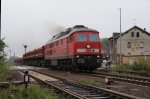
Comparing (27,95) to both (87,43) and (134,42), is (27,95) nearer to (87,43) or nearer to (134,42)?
(87,43)

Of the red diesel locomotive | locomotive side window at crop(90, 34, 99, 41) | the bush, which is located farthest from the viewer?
locomotive side window at crop(90, 34, 99, 41)


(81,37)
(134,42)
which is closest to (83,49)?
(81,37)

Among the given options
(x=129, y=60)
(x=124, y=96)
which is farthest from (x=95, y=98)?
(x=129, y=60)

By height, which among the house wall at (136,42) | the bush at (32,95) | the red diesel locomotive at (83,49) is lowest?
the bush at (32,95)

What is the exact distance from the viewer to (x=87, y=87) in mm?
14594

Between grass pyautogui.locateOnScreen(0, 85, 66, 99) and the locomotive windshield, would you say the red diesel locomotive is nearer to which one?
the locomotive windshield

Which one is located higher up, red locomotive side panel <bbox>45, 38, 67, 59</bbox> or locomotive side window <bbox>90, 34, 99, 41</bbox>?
locomotive side window <bbox>90, 34, 99, 41</bbox>

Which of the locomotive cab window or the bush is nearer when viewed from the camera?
the bush

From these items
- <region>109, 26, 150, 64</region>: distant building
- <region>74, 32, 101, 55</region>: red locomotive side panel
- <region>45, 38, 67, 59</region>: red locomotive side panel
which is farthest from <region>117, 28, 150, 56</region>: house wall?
<region>74, 32, 101, 55</region>: red locomotive side panel

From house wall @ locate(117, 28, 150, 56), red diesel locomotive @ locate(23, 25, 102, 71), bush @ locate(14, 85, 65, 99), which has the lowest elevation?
bush @ locate(14, 85, 65, 99)

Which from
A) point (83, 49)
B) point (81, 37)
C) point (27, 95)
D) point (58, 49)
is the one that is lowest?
point (27, 95)

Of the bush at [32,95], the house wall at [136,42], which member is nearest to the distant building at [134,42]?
the house wall at [136,42]

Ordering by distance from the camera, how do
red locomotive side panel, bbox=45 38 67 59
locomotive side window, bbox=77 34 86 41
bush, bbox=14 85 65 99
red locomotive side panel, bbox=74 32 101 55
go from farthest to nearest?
red locomotive side panel, bbox=45 38 67 59 < locomotive side window, bbox=77 34 86 41 < red locomotive side panel, bbox=74 32 101 55 < bush, bbox=14 85 65 99

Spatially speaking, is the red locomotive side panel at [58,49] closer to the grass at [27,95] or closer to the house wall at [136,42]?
the grass at [27,95]
